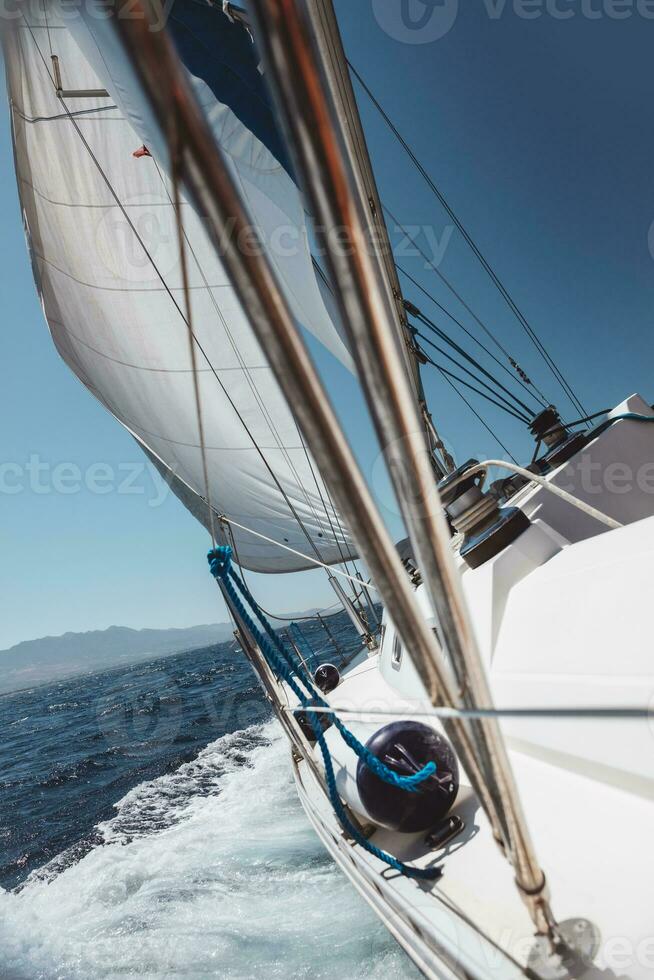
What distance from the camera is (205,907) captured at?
4254 mm

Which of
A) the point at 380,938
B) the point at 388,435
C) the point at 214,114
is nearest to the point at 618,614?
the point at 388,435

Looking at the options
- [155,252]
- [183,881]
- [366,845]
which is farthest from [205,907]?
[155,252]

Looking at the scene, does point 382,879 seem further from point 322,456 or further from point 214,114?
point 214,114

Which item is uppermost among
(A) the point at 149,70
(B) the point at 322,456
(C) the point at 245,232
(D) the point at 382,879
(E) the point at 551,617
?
(A) the point at 149,70

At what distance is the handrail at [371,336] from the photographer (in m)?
0.57

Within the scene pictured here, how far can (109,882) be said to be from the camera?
533cm

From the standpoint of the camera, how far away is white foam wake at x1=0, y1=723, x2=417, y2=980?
130 inches

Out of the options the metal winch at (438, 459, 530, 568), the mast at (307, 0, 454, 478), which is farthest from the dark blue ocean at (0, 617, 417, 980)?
the mast at (307, 0, 454, 478)

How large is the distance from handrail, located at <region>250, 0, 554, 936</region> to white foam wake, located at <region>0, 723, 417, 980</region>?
307 centimetres

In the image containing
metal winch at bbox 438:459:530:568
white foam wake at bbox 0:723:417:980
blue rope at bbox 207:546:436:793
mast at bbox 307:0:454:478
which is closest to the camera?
blue rope at bbox 207:546:436:793

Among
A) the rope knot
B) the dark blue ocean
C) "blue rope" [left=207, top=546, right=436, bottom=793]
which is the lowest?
the dark blue ocean

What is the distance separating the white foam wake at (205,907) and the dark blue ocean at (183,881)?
0.05 feet

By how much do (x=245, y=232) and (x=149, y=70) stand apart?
7.2 inches

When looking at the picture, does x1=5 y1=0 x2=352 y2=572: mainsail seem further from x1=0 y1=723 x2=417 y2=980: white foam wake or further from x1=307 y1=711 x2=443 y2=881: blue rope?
x1=307 y1=711 x2=443 y2=881: blue rope
